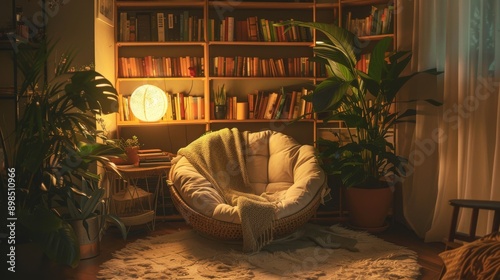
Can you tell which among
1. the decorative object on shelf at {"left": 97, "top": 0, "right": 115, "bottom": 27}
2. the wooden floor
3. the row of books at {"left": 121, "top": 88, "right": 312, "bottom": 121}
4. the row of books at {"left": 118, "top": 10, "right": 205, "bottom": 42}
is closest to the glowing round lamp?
the row of books at {"left": 121, "top": 88, "right": 312, "bottom": 121}

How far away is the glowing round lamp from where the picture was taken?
4859 mm

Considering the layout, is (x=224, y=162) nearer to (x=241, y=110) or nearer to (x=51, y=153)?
(x=241, y=110)

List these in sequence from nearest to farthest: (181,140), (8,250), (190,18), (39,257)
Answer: (8,250) < (39,257) < (190,18) < (181,140)

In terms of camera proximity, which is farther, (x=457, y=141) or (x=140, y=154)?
(x=140, y=154)

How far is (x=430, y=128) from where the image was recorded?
4.31 metres

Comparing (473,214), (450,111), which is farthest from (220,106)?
(473,214)

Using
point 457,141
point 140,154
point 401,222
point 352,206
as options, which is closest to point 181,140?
point 140,154

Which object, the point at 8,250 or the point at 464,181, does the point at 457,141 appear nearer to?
the point at 464,181

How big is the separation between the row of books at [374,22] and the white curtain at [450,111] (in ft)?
0.70

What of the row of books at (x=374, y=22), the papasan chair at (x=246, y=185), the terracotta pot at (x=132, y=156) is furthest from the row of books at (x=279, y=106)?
the terracotta pot at (x=132, y=156)

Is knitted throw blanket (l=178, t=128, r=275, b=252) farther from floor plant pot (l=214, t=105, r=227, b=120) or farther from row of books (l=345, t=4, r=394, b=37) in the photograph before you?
row of books (l=345, t=4, r=394, b=37)

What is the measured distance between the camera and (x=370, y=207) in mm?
4484

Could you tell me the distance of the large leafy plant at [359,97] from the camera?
423cm

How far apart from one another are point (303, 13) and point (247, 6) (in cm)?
57
